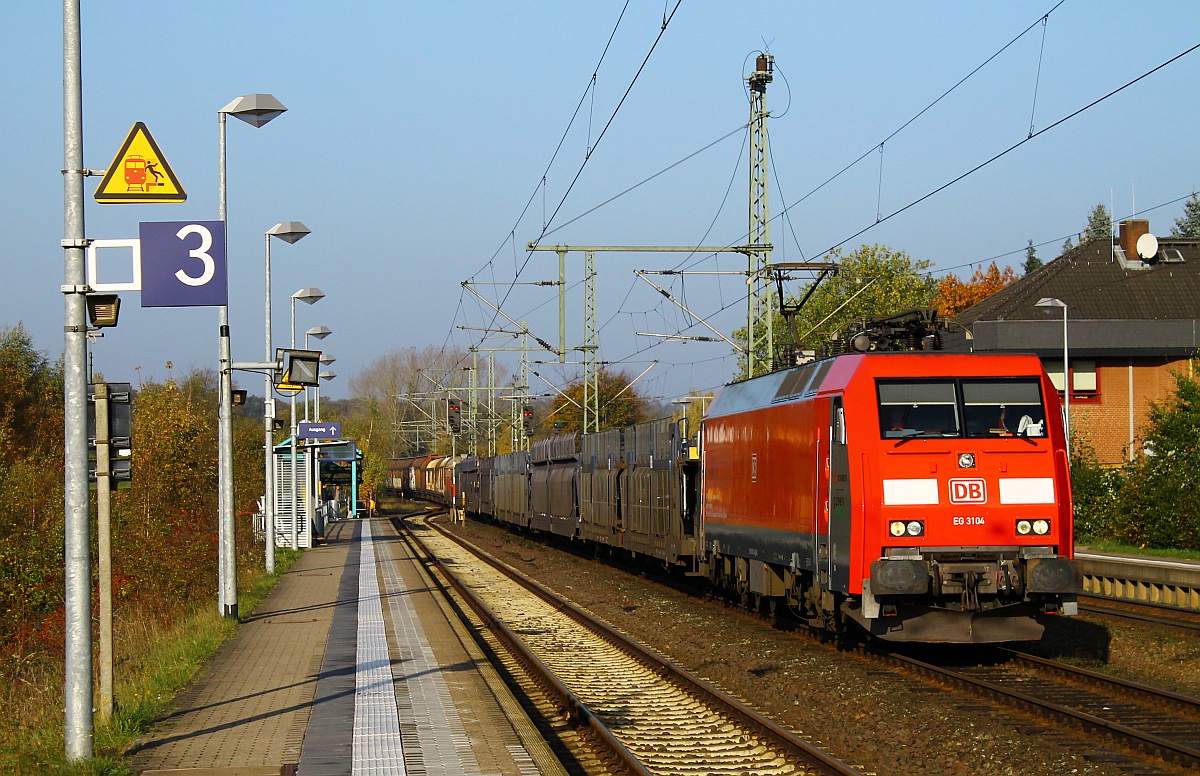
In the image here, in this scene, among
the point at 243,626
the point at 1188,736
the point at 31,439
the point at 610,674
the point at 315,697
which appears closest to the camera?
the point at 1188,736

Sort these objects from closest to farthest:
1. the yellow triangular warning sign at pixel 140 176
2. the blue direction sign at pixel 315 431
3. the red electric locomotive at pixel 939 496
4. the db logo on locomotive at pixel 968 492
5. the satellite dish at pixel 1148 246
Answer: the yellow triangular warning sign at pixel 140 176
the red electric locomotive at pixel 939 496
the db logo on locomotive at pixel 968 492
the blue direction sign at pixel 315 431
the satellite dish at pixel 1148 246

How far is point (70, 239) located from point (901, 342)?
992 centimetres

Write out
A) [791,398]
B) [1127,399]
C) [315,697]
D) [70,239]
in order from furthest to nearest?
[1127,399] → [791,398] → [315,697] → [70,239]

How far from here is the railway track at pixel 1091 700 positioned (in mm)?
9109

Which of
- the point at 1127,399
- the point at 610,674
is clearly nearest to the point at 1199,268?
the point at 1127,399

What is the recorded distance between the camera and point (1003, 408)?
42.7ft

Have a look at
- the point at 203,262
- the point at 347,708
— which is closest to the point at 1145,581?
the point at 347,708

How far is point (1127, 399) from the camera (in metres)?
39.4

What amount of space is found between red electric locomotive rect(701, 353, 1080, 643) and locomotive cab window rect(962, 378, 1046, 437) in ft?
0.04

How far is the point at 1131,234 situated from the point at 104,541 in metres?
43.2

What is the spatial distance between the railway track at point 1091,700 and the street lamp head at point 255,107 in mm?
11535

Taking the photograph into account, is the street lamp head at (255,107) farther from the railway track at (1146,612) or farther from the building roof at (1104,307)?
the building roof at (1104,307)

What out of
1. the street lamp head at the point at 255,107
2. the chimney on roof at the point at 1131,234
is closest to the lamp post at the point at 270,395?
the street lamp head at the point at 255,107

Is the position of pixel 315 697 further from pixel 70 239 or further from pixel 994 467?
pixel 994 467
